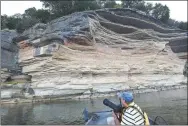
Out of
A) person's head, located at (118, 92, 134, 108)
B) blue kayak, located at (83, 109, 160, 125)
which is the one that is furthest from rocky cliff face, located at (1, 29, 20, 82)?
person's head, located at (118, 92, 134, 108)

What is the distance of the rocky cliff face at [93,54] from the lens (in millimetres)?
27812

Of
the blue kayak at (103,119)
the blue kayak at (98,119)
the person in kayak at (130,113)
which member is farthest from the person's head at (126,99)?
the blue kayak at (98,119)

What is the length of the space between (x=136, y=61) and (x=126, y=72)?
2.51 m

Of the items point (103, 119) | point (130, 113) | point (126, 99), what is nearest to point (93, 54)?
point (103, 119)

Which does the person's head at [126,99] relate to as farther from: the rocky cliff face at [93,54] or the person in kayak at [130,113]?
the rocky cliff face at [93,54]

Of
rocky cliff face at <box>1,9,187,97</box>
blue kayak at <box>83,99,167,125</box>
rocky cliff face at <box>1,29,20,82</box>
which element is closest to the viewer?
blue kayak at <box>83,99,167,125</box>

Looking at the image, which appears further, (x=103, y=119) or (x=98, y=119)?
(x=98, y=119)

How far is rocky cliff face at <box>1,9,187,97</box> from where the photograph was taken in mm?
27812

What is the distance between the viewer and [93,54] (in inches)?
1210

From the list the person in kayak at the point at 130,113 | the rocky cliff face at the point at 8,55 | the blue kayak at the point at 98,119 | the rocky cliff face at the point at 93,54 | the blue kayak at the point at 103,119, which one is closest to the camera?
the person in kayak at the point at 130,113

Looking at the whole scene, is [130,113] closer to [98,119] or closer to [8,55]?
[98,119]

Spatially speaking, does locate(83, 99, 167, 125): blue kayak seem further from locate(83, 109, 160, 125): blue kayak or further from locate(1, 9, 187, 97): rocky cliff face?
locate(1, 9, 187, 97): rocky cliff face

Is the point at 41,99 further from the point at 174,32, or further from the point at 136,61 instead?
the point at 174,32

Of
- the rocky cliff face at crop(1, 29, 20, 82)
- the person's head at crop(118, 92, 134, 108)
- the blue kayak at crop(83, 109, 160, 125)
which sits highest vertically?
the rocky cliff face at crop(1, 29, 20, 82)
